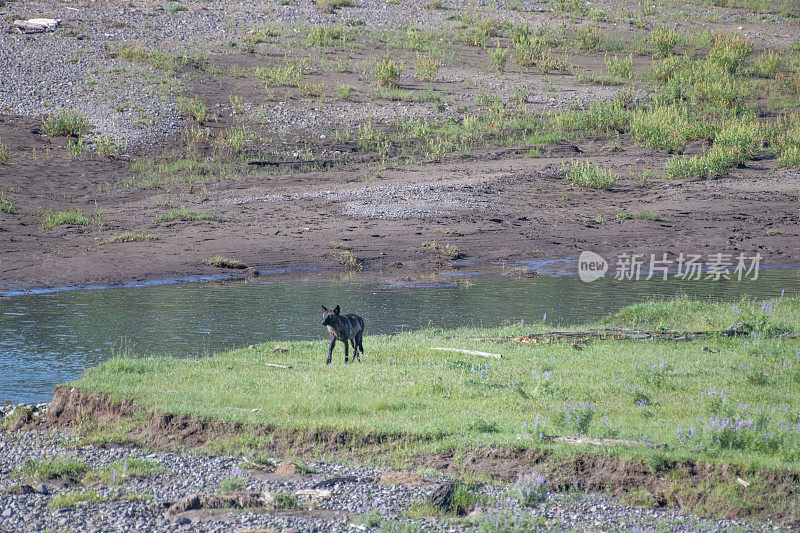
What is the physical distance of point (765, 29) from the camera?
44938mm

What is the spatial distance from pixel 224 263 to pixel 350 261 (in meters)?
3.31

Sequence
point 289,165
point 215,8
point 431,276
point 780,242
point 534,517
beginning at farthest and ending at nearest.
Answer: point 215,8 → point 289,165 → point 780,242 → point 431,276 → point 534,517

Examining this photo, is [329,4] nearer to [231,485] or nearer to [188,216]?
[188,216]

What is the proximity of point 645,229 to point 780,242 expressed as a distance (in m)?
3.72

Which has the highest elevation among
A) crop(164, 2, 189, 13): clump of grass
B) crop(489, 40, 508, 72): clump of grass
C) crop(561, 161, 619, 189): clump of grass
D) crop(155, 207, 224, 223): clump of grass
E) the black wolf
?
crop(164, 2, 189, 13): clump of grass

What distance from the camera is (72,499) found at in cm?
712

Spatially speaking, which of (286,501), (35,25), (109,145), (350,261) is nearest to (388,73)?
(109,145)

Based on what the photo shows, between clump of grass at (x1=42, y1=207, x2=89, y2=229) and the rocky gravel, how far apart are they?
16.4m

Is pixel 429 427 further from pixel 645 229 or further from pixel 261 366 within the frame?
pixel 645 229

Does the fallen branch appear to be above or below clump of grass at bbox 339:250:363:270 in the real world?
above

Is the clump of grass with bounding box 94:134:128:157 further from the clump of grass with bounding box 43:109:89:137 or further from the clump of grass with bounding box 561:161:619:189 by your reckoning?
the clump of grass with bounding box 561:161:619:189

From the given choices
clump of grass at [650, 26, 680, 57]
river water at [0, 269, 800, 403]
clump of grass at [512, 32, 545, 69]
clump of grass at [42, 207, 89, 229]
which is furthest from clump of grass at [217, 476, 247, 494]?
clump of grass at [650, 26, 680, 57]

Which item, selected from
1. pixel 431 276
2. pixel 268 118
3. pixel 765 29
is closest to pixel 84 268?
pixel 431 276

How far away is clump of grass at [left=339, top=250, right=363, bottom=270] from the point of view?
71.9 feet
